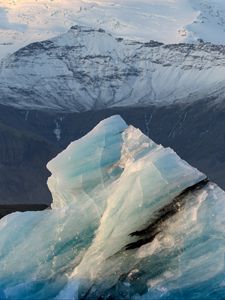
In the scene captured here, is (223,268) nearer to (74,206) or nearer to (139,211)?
(139,211)

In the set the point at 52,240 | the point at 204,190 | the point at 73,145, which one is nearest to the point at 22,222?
the point at 52,240

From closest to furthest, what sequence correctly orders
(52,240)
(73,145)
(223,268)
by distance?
1. (223,268)
2. (52,240)
3. (73,145)

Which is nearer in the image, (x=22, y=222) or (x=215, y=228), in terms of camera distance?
(x=215, y=228)

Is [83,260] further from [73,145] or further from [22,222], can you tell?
[73,145]

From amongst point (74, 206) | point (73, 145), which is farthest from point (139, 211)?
point (73, 145)

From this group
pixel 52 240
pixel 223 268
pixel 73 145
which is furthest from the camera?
pixel 73 145

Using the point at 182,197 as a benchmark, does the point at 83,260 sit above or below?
below
